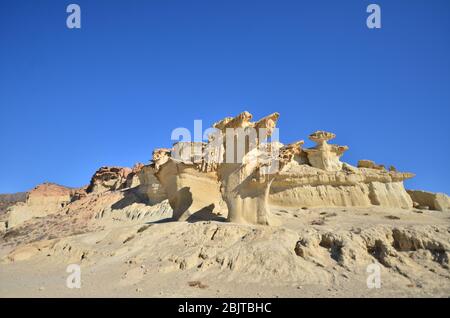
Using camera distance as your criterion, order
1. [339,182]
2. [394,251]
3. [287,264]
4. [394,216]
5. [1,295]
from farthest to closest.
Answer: [339,182] → [394,216] → [394,251] → [287,264] → [1,295]

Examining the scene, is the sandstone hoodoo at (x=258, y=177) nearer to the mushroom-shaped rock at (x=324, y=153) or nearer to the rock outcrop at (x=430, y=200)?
the mushroom-shaped rock at (x=324, y=153)

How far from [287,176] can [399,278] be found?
45.3 ft

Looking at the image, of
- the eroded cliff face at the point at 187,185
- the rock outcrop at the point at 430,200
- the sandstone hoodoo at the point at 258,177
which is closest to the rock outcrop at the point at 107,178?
the sandstone hoodoo at the point at 258,177

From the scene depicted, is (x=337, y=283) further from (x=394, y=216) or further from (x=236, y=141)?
(x=394, y=216)

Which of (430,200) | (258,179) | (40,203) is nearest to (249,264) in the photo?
(258,179)

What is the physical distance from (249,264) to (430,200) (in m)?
20.8

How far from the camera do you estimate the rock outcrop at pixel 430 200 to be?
2391 cm

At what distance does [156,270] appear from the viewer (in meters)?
10.0

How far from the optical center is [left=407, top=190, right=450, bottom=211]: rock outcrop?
23906 millimetres

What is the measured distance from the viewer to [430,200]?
24.6 metres

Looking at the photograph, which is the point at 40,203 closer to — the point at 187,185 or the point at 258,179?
the point at 187,185

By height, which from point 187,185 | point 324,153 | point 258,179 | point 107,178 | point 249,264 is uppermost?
point 107,178

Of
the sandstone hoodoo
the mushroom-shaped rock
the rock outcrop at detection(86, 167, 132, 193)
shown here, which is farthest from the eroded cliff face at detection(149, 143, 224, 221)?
the rock outcrop at detection(86, 167, 132, 193)

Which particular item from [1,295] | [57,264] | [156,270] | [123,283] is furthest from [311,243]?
[57,264]
